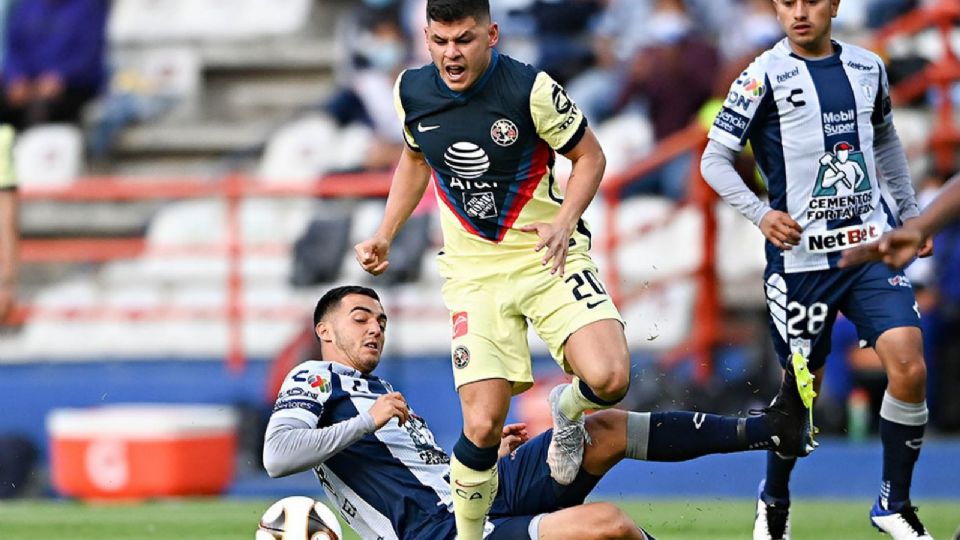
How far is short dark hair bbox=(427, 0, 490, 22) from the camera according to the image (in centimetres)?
671

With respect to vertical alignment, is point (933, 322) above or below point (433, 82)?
below

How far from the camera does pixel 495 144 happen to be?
22.6ft

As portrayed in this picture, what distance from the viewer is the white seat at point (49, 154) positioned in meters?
17.7

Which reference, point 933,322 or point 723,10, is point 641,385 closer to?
point 933,322

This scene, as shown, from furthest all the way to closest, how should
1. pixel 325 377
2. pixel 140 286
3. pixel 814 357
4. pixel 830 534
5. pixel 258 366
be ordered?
pixel 140 286 < pixel 258 366 < pixel 830 534 < pixel 814 357 < pixel 325 377

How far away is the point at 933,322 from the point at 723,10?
4757mm

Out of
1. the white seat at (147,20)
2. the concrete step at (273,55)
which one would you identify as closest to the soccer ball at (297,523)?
the concrete step at (273,55)

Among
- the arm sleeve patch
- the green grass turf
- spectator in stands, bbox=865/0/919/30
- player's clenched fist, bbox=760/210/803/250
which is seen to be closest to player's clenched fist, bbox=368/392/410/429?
player's clenched fist, bbox=760/210/803/250

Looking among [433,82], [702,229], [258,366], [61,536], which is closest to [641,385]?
[702,229]

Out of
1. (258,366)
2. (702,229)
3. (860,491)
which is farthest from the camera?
(258,366)

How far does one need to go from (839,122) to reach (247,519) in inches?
169

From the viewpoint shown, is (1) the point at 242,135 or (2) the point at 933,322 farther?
(1) the point at 242,135

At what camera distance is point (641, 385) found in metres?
12.4

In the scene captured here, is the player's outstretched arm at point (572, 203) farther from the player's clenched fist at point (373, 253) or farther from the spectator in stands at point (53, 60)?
the spectator in stands at point (53, 60)
